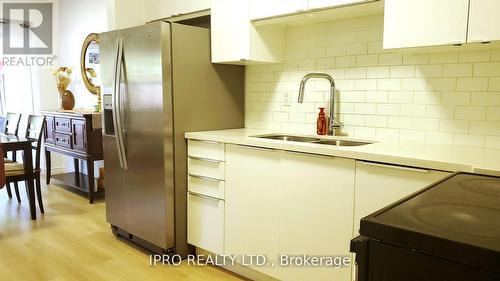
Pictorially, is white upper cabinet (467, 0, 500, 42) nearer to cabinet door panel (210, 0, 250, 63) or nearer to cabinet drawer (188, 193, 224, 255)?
cabinet door panel (210, 0, 250, 63)

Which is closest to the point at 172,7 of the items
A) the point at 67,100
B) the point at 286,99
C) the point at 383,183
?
the point at 286,99

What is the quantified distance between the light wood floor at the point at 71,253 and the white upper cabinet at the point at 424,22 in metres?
1.70

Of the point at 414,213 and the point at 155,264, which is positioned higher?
the point at 414,213

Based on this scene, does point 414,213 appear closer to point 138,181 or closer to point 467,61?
point 467,61

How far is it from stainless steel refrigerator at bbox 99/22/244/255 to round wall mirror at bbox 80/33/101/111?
1833mm

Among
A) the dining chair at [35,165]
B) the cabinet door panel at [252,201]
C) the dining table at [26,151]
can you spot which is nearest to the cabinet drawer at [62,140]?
the dining chair at [35,165]

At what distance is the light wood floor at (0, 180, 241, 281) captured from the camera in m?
2.42

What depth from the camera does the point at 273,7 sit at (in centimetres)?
233

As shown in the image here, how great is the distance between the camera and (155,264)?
8.45 ft

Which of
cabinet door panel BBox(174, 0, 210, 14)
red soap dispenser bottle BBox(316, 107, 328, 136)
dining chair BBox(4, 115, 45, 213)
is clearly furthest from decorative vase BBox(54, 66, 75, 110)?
red soap dispenser bottle BBox(316, 107, 328, 136)

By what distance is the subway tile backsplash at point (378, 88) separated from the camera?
1.96 meters

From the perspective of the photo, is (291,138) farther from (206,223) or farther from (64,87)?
(64,87)

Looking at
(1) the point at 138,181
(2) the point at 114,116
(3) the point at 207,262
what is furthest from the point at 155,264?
(2) the point at 114,116

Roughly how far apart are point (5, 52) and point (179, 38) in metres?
3.93
